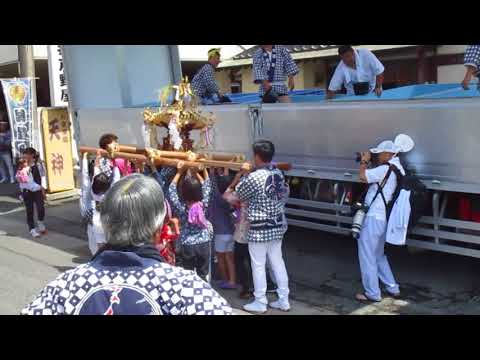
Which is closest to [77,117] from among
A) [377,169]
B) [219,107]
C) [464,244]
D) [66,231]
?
[66,231]

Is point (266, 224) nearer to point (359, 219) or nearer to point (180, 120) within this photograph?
point (359, 219)

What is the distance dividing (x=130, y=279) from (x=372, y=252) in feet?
12.3

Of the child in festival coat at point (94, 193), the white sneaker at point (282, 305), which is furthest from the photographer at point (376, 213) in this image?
the child in festival coat at point (94, 193)

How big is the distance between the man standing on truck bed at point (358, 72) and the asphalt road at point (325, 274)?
1939mm

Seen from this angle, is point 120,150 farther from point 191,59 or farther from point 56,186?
point 191,59

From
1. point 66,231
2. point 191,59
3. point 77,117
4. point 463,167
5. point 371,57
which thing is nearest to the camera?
point 463,167

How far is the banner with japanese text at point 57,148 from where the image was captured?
11398 millimetres

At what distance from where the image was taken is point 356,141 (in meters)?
5.89

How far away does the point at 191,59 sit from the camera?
1591 centimetres

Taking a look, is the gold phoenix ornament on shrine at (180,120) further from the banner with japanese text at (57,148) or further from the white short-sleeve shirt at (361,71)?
the banner with japanese text at (57,148)

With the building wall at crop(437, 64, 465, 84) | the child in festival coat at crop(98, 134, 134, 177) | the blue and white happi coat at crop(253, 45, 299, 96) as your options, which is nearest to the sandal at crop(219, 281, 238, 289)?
the child in festival coat at crop(98, 134, 134, 177)

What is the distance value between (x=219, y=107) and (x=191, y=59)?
9.05 meters

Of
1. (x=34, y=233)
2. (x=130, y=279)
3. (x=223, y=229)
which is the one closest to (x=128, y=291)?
(x=130, y=279)

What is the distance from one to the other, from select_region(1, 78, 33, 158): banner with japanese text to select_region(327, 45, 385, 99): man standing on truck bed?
6699 millimetres
